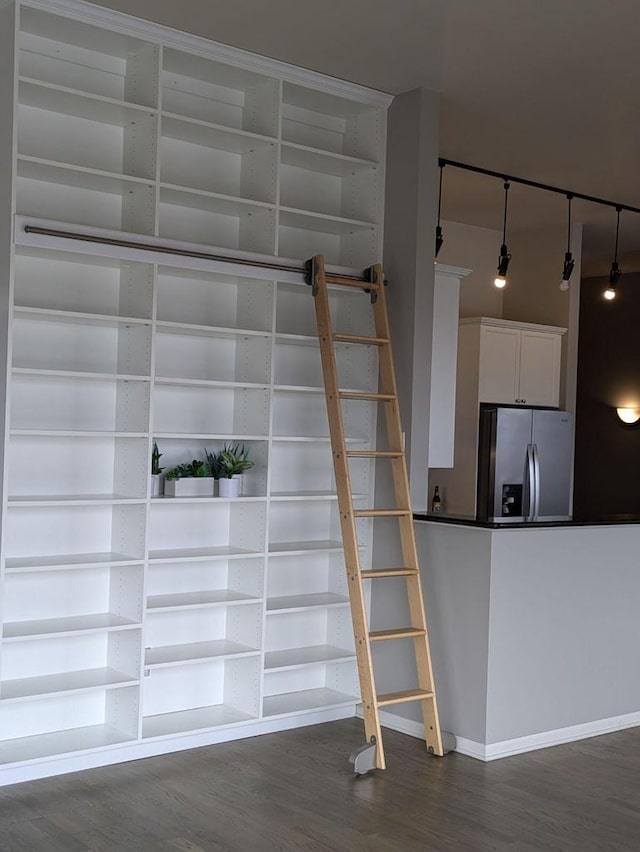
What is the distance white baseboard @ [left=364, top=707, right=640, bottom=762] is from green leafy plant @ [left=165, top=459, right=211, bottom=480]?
1.49m

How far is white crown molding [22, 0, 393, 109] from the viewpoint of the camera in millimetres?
4227

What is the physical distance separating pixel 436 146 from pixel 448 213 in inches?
98.6

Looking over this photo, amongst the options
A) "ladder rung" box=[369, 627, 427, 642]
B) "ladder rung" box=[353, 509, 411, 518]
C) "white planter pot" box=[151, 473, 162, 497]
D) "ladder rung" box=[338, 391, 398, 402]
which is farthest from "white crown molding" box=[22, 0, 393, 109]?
"ladder rung" box=[369, 627, 427, 642]

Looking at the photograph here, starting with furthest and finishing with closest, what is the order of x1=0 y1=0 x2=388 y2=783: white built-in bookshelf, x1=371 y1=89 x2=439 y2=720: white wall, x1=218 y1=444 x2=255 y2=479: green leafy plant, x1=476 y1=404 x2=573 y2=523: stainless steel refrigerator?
x1=476 y1=404 x2=573 y2=523: stainless steel refrigerator, x1=371 y1=89 x2=439 y2=720: white wall, x1=218 y1=444 x2=255 y2=479: green leafy plant, x1=0 y1=0 x2=388 y2=783: white built-in bookshelf

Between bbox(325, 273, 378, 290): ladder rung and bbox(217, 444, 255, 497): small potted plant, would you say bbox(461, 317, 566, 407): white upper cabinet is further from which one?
bbox(217, 444, 255, 497): small potted plant

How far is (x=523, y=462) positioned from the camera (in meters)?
7.35

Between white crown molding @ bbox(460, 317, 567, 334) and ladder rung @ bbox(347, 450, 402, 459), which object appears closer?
ladder rung @ bbox(347, 450, 402, 459)

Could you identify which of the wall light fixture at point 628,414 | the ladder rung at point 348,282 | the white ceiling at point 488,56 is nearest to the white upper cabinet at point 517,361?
the white ceiling at point 488,56

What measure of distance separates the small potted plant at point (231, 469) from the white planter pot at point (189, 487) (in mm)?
59

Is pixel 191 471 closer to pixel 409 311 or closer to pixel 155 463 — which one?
pixel 155 463

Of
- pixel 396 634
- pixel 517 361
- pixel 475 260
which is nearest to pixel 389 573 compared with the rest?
pixel 396 634

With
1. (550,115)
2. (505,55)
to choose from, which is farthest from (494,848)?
(550,115)

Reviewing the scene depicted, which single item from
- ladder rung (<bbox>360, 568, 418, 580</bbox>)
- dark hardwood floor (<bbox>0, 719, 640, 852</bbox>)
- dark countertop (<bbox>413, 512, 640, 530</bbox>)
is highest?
dark countertop (<bbox>413, 512, 640, 530</bbox>)

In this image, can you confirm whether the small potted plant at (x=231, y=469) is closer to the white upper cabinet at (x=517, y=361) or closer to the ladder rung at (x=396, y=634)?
the ladder rung at (x=396, y=634)
